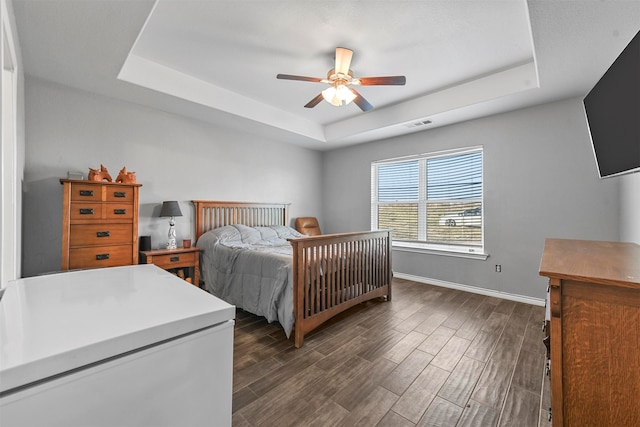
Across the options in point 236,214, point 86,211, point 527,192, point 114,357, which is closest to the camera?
point 114,357

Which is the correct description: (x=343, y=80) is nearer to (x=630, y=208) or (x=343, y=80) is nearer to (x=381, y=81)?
(x=381, y=81)

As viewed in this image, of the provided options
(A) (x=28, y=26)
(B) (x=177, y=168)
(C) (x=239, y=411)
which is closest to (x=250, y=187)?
(B) (x=177, y=168)

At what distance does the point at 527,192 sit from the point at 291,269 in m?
3.01

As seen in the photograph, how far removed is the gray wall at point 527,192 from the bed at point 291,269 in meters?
1.38

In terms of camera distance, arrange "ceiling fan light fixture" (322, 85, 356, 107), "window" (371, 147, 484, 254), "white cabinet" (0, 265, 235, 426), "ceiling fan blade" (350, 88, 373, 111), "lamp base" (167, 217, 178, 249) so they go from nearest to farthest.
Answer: "white cabinet" (0, 265, 235, 426), "ceiling fan light fixture" (322, 85, 356, 107), "ceiling fan blade" (350, 88, 373, 111), "lamp base" (167, 217, 178, 249), "window" (371, 147, 484, 254)

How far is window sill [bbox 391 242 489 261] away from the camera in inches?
144

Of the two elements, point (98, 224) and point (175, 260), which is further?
point (175, 260)

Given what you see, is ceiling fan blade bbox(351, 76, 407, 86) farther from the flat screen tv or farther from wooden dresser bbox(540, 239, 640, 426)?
wooden dresser bbox(540, 239, 640, 426)

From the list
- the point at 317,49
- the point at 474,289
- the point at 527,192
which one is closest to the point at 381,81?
the point at 317,49

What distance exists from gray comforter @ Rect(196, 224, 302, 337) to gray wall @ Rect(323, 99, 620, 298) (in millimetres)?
2553

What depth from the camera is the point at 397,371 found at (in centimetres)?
193

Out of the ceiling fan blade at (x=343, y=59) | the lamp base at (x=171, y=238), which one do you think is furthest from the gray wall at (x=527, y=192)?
the lamp base at (x=171, y=238)

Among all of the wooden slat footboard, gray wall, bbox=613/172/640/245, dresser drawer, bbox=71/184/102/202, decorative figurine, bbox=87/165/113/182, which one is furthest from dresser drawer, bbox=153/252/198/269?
gray wall, bbox=613/172/640/245

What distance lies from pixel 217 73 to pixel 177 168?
1323mm
